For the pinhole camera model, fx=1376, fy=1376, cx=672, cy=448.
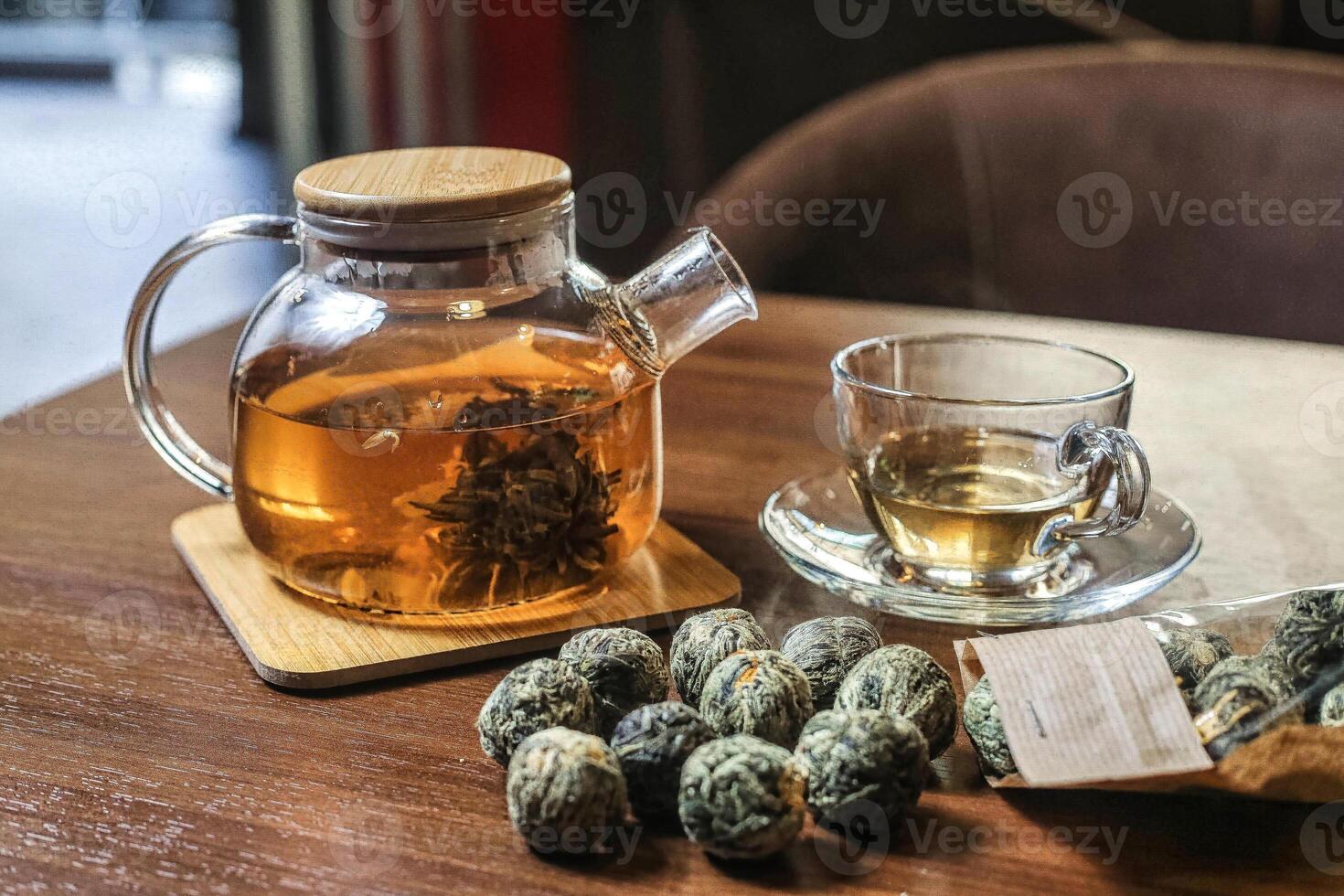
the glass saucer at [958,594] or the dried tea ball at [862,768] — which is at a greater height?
the dried tea ball at [862,768]

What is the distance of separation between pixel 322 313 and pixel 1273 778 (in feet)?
A: 1.59

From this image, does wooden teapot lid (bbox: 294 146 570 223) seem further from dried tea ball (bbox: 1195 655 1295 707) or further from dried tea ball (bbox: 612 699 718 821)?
dried tea ball (bbox: 1195 655 1295 707)

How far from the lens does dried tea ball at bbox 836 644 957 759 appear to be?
552 millimetres

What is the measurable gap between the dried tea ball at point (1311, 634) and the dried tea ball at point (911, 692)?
14 centimetres

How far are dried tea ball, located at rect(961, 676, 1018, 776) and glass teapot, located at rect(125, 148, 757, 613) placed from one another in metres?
0.23
